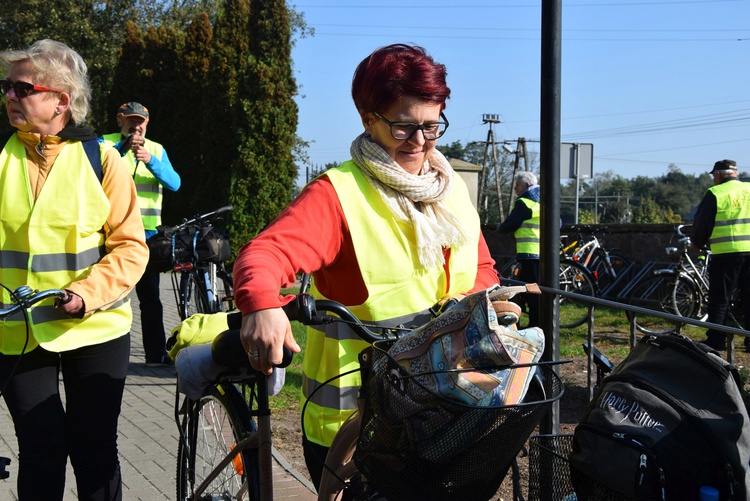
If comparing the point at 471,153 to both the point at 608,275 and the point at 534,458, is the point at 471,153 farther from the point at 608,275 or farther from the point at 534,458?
the point at 534,458

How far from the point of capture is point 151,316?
7.18 metres

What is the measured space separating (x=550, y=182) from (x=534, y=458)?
131 centimetres

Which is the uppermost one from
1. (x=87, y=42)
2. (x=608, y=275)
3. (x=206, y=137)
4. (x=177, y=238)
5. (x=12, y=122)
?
(x=87, y=42)

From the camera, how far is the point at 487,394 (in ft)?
5.41

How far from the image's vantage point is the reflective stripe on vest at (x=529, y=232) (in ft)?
33.4

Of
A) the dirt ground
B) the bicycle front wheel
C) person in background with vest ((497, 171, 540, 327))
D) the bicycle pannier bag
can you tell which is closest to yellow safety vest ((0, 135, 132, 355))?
the dirt ground

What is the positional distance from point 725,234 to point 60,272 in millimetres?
8051

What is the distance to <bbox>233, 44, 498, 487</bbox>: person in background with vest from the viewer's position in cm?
236

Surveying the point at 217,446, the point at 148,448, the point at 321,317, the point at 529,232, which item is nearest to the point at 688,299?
the point at 529,232

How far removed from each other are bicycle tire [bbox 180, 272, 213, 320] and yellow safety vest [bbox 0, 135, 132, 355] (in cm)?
401

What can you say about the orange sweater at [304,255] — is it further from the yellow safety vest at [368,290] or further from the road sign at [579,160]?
the road sign at [579,160]

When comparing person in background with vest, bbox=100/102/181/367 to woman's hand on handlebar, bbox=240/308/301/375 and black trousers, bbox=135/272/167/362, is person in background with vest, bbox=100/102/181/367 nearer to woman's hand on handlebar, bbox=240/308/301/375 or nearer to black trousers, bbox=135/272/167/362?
black trousers, bbox=135/272/167/362

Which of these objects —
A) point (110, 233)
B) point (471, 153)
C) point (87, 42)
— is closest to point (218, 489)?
point (110, 233)

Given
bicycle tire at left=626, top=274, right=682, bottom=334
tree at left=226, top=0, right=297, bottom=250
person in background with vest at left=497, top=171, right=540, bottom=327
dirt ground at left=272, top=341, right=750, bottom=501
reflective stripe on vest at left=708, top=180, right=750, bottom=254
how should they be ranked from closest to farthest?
dirt ground at left=272, top=341, right=750, bottom=501, reflective stripe on vest at left=708, top=180, right=750, bottom=254, person in background with vest at left=497, top=171, right=540, bottom=327, bicycle tire at left=626, top=274, right=682, bottom=334, tree at left=226, top=0, right=297, bottom=250
